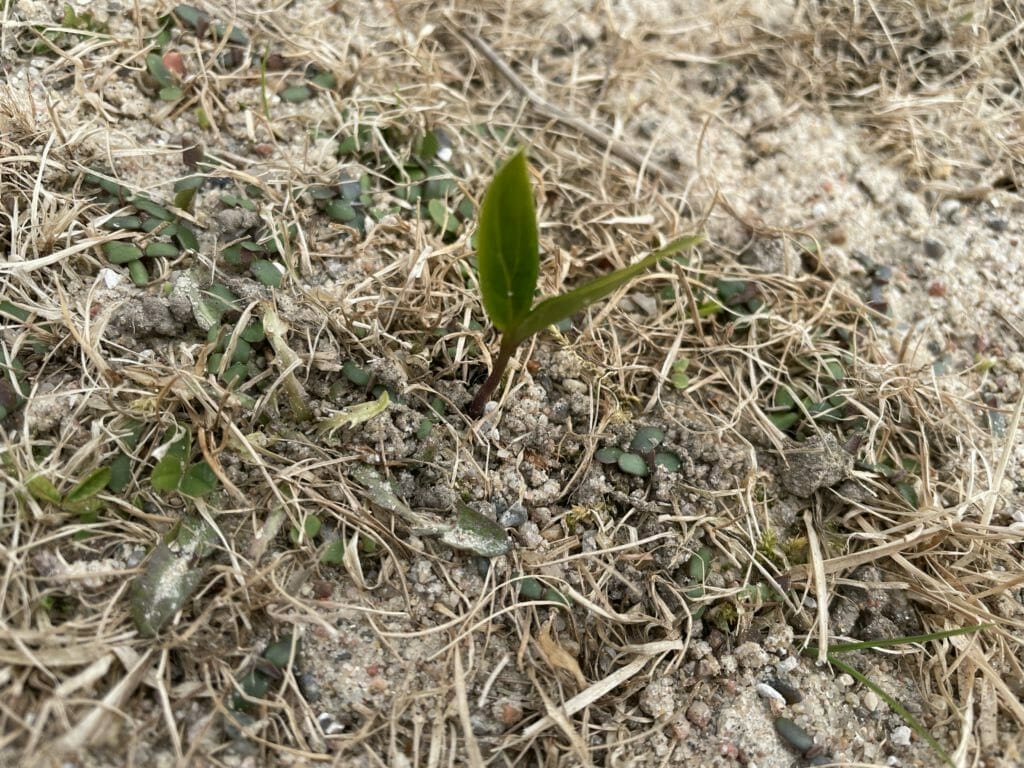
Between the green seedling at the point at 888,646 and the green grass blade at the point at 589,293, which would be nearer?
the green grass blade at the point at 589,293

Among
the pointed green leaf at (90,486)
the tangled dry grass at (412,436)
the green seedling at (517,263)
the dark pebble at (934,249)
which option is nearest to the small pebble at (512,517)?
the tangled dry grass at (412,436)

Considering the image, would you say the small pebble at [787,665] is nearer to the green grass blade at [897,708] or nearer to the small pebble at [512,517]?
the green grass blade at [897,708]

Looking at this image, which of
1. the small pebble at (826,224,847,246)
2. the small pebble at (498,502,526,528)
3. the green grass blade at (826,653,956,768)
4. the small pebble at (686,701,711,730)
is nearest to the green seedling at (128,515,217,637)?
the small pebble at (498,502,526,528)

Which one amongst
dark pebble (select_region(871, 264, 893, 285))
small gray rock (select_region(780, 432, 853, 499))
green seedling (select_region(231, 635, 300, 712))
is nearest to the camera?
green seedling (select_region(231, 635, 300, 712))

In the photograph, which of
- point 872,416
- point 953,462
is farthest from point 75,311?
point 953,462

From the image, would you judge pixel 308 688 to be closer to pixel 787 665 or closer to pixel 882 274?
pixel 787 665

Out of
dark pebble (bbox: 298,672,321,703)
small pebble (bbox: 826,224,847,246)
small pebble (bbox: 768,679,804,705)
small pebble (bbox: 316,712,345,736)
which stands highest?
small pebble (bbox: 826,224,847,246)

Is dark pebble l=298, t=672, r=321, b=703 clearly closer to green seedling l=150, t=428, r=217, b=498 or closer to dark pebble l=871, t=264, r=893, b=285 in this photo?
green seedling l=150, t=428, r=217, b=498
